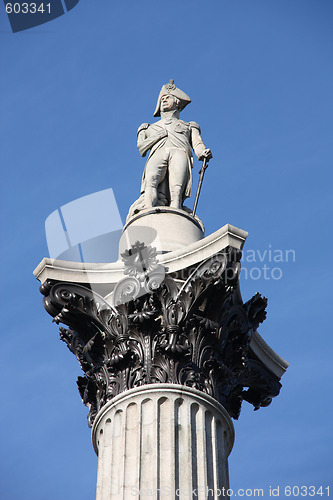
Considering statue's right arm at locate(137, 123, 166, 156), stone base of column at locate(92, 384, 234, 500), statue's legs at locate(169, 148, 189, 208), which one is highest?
statue's right arm at locate(137, 123, 166, 156)

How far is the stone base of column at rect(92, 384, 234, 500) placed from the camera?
1959 cm

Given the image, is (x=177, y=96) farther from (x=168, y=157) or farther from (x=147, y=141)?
(x=168, y=157)

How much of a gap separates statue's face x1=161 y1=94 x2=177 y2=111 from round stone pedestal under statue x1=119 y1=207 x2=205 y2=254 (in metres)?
4.87

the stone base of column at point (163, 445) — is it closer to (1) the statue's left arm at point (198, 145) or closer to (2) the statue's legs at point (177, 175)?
(2) the statue's legs at point (177, 175)

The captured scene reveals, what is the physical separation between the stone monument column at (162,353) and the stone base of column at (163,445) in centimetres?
2

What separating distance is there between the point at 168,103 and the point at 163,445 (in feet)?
41.1

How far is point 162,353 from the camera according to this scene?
2142 cm

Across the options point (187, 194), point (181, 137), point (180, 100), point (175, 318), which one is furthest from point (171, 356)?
point (180, 100)

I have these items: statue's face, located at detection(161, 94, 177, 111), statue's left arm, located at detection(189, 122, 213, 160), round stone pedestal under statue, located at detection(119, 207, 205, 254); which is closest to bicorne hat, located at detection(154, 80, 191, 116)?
statue's face, located at detection(161, 94, 177, 111)

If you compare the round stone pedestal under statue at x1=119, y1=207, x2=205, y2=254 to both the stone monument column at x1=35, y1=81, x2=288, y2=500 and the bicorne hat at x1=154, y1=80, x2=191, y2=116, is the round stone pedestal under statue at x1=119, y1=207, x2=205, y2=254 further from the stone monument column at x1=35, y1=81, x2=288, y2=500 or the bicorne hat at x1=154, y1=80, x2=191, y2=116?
the bicorne hat at x1=154, y1=80, x2=191, y2=116

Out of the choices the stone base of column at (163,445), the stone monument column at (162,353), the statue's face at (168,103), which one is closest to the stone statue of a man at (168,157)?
the statue's face at (168,103)

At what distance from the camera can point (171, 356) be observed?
2141 cm

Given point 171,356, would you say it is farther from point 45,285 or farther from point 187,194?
point 187,194

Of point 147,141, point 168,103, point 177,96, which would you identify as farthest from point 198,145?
point 177,96
